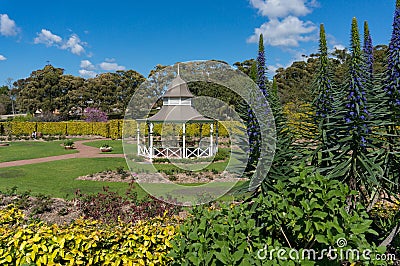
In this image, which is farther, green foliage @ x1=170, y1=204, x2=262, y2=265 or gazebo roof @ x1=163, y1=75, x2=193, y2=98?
gazebo roof @ x1=163, y1=75, x2=193, y2=98

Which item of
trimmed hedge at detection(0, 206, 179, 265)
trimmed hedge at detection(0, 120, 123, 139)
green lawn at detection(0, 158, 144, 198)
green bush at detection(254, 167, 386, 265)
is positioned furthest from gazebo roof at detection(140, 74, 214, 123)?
trimmed hedge at detection(0, 120, 123, 139)

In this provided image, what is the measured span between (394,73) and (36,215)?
23.0 feet

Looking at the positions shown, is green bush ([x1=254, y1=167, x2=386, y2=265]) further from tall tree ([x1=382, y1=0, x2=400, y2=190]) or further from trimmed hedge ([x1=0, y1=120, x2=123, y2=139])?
trimmed hedge ([x1=0, y1=120, x2=123, y2=139])

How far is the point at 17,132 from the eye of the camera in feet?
104

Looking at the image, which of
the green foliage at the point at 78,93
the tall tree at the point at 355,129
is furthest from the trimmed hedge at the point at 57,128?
the tall tree at the point at 355,129

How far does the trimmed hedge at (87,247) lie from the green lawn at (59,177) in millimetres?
4934

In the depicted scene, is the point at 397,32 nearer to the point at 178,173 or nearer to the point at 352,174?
the point at 352,174

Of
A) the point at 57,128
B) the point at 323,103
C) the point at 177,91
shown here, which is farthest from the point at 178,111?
the point at 57,128

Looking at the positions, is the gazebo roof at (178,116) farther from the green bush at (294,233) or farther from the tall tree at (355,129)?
the green bush at (294,233)

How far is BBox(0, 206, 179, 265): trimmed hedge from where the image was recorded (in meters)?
2.90

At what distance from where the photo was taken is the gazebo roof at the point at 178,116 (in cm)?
1570

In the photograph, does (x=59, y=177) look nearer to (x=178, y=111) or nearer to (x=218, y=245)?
(x=178, y=111)

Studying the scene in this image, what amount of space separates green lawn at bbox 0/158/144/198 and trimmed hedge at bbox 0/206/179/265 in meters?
4.93

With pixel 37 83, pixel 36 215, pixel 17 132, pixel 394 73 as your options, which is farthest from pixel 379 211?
pixel 37 83
